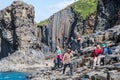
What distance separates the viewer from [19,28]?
138875mm

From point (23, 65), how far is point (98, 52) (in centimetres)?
8246

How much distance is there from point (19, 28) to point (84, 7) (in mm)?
44207

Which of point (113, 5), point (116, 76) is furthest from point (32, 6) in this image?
point (116, 76)

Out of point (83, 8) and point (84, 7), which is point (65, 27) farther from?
point (84, 7)

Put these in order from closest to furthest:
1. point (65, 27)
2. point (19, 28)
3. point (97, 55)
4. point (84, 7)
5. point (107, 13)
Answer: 1. point (97, 55)
2. point (107, 13)
3. point (19, 28)
4. point (65, 27)
5. point (84, 7)

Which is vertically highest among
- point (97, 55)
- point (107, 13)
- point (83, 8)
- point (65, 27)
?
point (83, 8)

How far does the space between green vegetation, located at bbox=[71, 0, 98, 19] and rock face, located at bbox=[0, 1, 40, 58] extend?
84.9ft

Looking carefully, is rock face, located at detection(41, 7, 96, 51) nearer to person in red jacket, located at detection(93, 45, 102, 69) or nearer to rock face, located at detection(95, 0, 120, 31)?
rock face, located at detection(95, 0, 120, 31)

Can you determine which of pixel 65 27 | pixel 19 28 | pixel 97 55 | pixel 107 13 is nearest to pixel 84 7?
pixel 65 27

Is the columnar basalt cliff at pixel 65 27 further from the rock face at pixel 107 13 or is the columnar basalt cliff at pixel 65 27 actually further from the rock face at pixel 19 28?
the rock face at pixel 107 13

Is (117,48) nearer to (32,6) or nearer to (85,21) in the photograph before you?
(32,6)

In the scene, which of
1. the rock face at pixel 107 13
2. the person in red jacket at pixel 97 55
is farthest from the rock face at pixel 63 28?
the person in red jacket at pixel 97 55

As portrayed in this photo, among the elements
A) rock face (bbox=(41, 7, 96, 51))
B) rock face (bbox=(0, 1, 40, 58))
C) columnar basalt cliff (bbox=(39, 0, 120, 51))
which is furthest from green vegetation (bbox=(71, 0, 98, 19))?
rock face (bbox=(0, 1, 40, 58))

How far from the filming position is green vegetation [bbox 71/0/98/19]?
6388 inches
